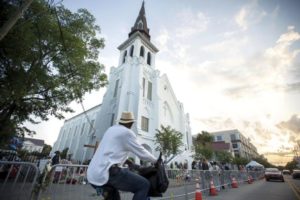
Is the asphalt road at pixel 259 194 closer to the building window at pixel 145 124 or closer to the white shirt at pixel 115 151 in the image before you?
the white shirt at pixel 115 151

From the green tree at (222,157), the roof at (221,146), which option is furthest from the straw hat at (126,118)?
the roof at (221,146)

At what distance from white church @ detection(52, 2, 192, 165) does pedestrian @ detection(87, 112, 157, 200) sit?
18.4m

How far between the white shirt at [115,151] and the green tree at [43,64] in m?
6.33

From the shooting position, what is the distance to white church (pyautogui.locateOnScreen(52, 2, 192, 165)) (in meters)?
23.5

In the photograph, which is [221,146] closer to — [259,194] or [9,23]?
[259,194]

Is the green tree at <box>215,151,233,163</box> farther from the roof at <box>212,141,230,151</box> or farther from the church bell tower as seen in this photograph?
the church bell tower

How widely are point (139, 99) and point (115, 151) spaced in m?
21.9

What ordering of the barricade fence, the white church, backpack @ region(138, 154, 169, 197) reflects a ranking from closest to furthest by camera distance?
1. backpack @ region(138, 154, 169, 197)
2. the barricade fence
3. the white church

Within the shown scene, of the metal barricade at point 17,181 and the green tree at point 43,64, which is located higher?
the green tree at point 43,64

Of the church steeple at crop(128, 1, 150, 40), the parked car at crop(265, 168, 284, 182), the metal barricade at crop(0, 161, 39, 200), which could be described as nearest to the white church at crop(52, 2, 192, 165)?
the church steeple at crop(128, 1, 150, 40)

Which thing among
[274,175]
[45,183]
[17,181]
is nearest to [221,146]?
[274,175]

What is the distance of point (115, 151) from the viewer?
1980 millimetres

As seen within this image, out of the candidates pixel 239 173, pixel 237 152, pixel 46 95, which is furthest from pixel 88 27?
pixel 237 152

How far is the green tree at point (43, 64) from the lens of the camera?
7.54 m
